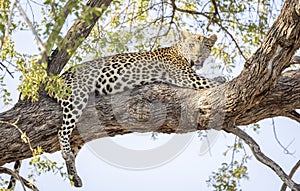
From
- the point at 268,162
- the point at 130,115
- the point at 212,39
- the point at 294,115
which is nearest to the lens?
the point at 268,162

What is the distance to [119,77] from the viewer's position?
5.95 metres

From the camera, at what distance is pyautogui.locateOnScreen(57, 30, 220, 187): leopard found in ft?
18.5

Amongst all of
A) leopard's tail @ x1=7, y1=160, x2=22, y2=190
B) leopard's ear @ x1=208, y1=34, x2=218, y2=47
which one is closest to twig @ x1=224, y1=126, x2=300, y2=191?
leopard's ear @ x1=208, y1=34, x2=218, y2=47

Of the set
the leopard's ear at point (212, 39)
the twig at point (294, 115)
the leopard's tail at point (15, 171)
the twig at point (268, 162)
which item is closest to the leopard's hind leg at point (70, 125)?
the leopard's tail at point (15, 171)

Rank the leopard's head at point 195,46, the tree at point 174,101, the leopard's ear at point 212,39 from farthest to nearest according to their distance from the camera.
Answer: the leopard's ear at point 212,39 → the leopard's head at point 195,46 → the tree at point 174,101

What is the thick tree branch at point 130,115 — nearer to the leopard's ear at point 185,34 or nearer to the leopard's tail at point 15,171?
the leopard's tail at point 15,171

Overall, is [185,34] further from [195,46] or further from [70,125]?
[70,125]

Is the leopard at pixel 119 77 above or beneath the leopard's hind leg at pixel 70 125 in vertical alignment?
above

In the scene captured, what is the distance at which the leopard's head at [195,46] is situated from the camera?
6.52 m

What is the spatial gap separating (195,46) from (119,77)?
3.21ft

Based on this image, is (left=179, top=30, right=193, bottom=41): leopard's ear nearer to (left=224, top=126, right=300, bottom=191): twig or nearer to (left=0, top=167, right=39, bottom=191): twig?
(left=224, top=126, right=300, bottom=191): twig

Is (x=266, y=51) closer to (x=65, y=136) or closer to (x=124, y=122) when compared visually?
(x=124, y=122)

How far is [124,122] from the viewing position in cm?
558

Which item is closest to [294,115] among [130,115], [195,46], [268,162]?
[268,162]
